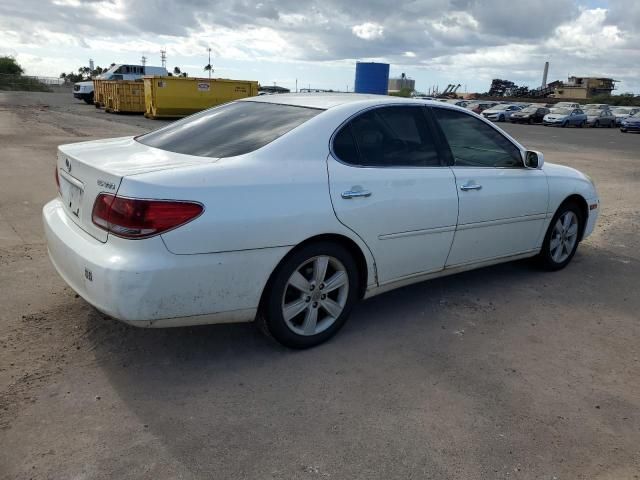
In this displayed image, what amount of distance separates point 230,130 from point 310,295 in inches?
47.6

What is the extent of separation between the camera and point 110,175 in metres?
2.96

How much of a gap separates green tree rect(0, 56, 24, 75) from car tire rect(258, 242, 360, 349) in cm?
9915

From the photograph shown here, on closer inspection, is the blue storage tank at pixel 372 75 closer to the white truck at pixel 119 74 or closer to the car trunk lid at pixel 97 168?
the car trunk lid at pixel 97 168

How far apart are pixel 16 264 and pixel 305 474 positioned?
Answer: 11.7 ft

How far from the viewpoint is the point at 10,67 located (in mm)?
88125

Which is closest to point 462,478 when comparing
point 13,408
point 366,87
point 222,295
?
→ point 222,295

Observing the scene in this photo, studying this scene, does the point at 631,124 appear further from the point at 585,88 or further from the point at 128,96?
the point at 585,88

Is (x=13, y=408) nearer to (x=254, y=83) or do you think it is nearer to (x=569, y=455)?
(x=569, y=455)

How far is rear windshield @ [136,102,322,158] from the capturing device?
3422 millimetres

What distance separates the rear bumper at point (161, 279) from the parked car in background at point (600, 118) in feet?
140

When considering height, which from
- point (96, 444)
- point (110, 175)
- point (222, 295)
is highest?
point (110, 175)

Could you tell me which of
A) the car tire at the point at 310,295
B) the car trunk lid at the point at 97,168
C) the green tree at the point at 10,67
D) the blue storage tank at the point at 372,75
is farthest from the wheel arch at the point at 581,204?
the green tree at the point at 10,67

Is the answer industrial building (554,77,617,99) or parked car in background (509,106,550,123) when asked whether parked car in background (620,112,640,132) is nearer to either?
parked car in background (509,106,550,123)

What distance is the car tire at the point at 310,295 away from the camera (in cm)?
328
